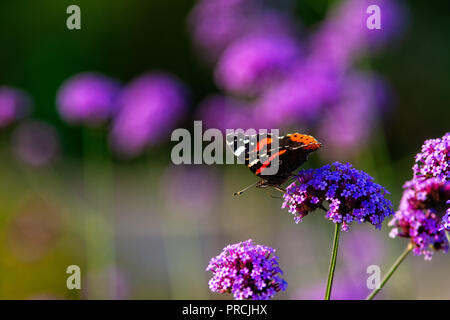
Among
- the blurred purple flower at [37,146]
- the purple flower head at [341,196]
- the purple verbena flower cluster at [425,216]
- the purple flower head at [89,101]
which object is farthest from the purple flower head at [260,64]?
the purple verbena flower cluster at [425,216]

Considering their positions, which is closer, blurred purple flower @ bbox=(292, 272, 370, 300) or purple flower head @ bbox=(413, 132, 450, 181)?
purple flower head @ bbox=(413, 132, 450, 181)

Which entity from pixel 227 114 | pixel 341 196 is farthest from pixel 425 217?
pixel 227 114

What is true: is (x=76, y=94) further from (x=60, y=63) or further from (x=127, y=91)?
(x=60, y=63)

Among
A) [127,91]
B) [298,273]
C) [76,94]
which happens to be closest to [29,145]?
[76,94]

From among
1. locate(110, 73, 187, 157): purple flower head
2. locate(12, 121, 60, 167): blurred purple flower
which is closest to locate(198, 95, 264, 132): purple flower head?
locate(110, 73, 187, 157): purple flower head

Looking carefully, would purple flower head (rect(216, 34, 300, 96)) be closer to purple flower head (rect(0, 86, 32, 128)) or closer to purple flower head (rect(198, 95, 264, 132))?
purple flower head (rect(198, 95, 264, 132))

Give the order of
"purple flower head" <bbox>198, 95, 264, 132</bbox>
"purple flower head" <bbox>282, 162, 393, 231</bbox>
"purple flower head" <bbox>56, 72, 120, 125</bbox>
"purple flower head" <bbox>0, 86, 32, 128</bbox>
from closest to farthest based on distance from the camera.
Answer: "purple flower head" <bbox>282, 162, 393, 231</bbox> → "purple flower head" <bbox>0, 86, 32, 128</bbox> → "purple flower head" <bbox>56, 72, 120, 125</bbox> → "purple flower head" <bbox>198, 95, 264, 132</bbox>

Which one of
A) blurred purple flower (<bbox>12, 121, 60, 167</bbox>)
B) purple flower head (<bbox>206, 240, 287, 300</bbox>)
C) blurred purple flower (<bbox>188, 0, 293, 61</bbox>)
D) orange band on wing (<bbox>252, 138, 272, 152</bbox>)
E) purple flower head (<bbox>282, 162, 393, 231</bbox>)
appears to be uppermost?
blurred purple flower (<bbox>188, 0, 293, 61</bbox>)
